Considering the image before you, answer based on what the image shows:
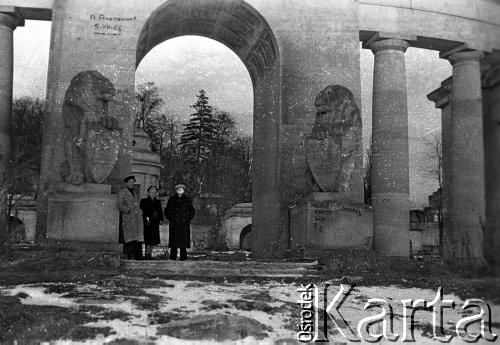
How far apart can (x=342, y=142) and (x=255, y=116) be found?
5222mm

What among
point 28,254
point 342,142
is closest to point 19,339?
point 28,254

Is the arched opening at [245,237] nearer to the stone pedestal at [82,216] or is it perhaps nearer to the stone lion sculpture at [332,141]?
the stone lion sculpture at [332,141]

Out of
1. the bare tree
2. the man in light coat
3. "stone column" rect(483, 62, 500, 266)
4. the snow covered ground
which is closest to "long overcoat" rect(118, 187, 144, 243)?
the man in light coat

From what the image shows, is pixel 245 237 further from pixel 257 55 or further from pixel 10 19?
pixel 10 19

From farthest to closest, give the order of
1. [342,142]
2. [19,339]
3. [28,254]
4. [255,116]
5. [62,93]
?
[255,116] → [62,93] → [342,142] → [28,254] → [19,339]

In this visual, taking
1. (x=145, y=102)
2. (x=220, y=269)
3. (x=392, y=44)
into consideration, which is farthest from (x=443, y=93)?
(x=145, y=102)

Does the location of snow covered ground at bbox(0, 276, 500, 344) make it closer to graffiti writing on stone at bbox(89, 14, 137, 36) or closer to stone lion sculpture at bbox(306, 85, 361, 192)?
stone lion sculpture at bbox(306, 85, 361, 192)

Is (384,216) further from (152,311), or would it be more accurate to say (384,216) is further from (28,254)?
(152,311)

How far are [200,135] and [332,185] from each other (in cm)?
4356

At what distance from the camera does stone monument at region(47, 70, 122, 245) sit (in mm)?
12258

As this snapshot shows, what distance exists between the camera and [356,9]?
16562 millimetres

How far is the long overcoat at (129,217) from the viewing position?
12.0m

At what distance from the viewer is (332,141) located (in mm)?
13805

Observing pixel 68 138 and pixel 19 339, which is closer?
pixel 19 339
